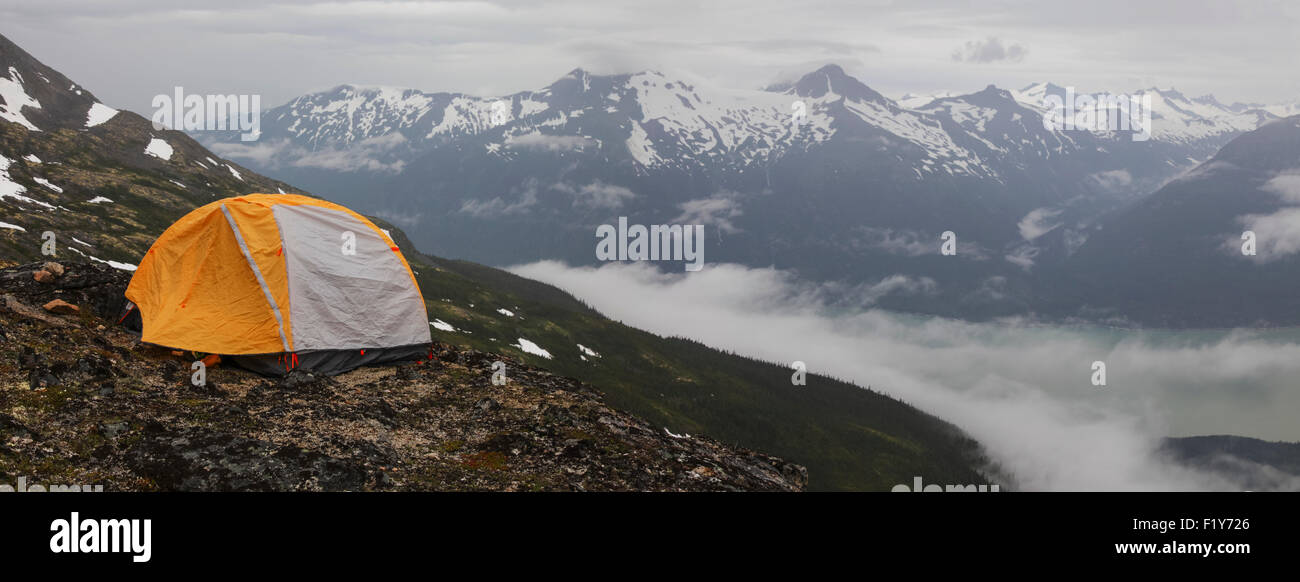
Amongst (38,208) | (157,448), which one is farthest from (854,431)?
(157,448)

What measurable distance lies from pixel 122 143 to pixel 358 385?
195 metres

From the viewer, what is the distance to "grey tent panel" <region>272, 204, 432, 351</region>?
23516 millimetres

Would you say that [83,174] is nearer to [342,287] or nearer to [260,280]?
[342,287]

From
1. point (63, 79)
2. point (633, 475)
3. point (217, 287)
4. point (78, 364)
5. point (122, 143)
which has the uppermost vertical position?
point (63, 79)

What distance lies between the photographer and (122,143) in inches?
6609

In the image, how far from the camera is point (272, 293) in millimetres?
23031

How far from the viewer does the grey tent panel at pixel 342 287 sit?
23516mm

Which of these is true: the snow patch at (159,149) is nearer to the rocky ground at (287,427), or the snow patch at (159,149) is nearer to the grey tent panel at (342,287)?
the rocky ground at (287,427)

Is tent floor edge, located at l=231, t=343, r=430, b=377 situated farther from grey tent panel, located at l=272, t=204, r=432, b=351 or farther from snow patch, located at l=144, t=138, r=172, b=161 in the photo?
snow patch, located at l=144, t=138, r=172, b=161

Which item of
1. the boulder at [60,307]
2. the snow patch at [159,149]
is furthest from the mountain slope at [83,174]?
the boulder at [60,307]

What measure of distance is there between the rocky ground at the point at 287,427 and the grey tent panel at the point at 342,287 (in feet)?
5.62

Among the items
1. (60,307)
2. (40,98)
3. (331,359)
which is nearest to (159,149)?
(40,98)

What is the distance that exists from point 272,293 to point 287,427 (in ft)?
23.5
